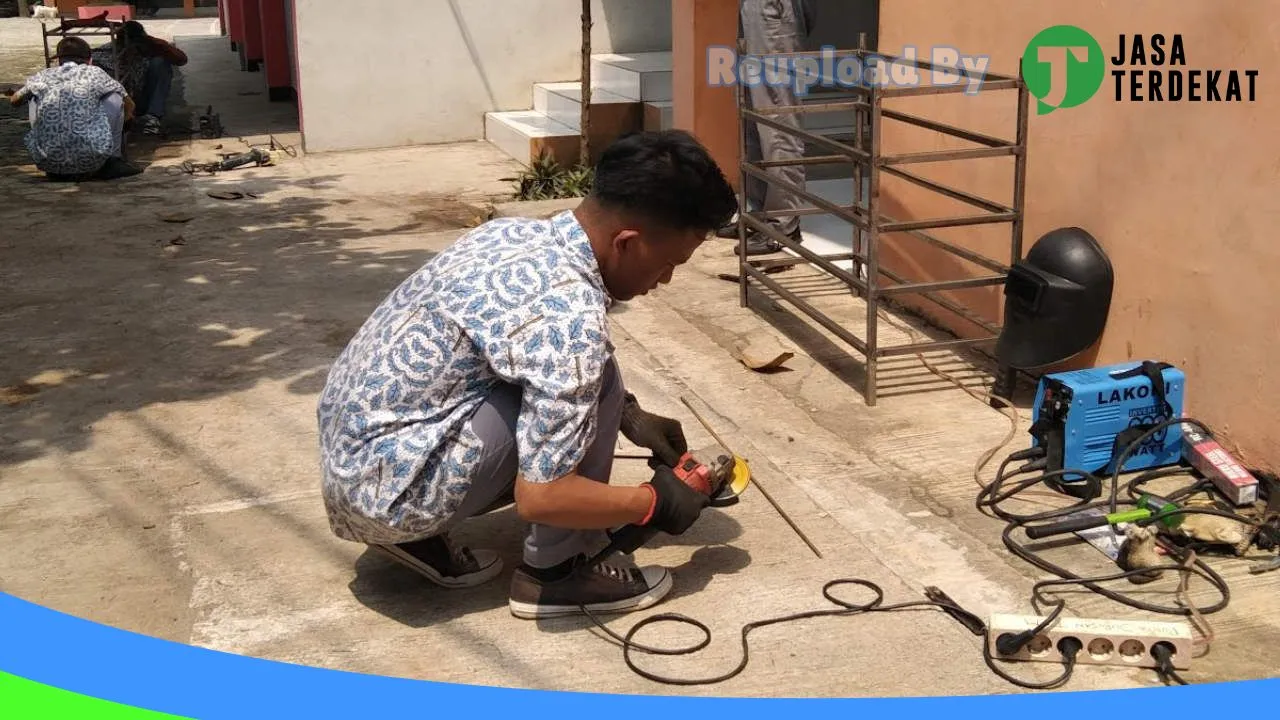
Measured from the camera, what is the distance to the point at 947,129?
502cm

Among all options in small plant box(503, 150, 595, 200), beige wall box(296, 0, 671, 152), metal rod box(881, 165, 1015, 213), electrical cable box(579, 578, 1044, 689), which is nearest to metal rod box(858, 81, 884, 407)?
metal rod box(881, 165, 1015, 213)

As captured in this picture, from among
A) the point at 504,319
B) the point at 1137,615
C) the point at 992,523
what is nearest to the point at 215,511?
the point at 504,319

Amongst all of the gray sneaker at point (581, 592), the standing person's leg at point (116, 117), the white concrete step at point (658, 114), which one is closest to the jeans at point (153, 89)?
the standing person's leg at point (116, 117)

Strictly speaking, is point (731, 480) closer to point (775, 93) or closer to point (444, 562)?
point (444, 562)

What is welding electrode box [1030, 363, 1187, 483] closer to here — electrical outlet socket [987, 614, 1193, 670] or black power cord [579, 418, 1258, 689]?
black power cord [579, 418, 1258, 689]

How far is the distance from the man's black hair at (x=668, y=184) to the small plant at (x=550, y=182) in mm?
5486

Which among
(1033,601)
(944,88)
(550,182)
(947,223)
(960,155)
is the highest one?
(944,88)

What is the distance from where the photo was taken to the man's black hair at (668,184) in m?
2.94

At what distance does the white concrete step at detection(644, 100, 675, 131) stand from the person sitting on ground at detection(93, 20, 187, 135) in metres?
4.69

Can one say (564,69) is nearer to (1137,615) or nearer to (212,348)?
(212,348)

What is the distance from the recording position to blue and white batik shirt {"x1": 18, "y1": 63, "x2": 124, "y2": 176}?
921 cm

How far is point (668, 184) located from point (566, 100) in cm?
741

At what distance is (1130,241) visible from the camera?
4.35 metres

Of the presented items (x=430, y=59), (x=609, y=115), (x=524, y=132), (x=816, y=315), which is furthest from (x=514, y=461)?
(x=430, y=59)
